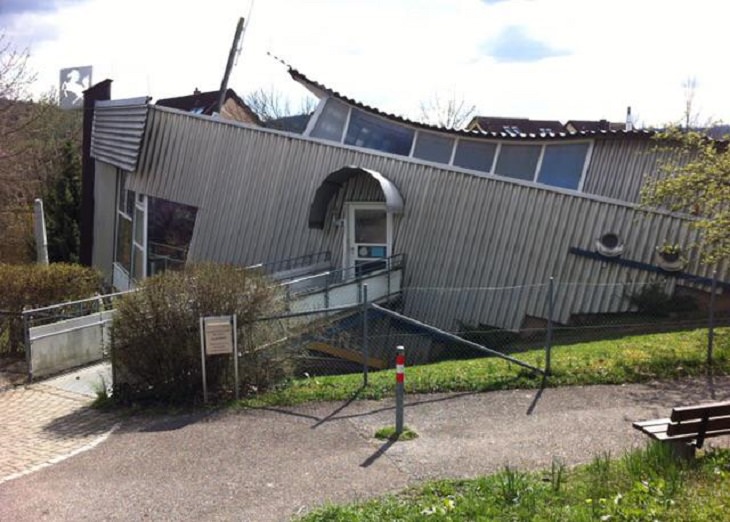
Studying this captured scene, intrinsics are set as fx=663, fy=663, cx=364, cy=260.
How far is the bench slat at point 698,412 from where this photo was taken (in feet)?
17.9

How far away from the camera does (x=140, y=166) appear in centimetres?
2094

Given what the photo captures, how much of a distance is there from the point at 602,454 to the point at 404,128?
1147 centimetres

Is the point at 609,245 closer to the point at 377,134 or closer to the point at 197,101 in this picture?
the point at 377,134

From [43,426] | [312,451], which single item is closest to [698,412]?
[312,451]

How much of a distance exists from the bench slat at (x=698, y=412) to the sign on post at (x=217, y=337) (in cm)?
544

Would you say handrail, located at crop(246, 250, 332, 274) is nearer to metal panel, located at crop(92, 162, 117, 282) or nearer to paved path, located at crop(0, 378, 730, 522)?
paved path, located at crop(0, 378, 730, 522)

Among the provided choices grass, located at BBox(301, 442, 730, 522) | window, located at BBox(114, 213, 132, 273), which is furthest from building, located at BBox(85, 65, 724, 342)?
grass, located at BBox(301, 442, 730, 522)

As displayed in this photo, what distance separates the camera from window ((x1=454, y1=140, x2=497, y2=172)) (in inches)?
605

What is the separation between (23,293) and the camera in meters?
12.5

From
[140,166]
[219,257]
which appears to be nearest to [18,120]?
[140,166]

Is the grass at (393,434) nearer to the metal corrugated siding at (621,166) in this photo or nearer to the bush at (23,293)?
the bush at (23,293)

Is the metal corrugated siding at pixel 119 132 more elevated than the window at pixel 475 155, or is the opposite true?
the window at pixel 475 155

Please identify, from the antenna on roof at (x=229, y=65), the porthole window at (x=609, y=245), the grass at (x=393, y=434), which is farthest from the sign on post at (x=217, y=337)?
the antenna on roof at (x=229, y=65)

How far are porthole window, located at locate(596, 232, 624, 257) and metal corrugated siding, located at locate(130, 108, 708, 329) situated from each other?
117 millimetres
